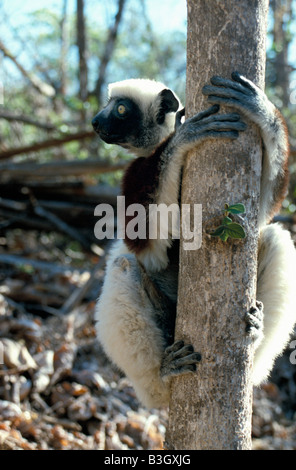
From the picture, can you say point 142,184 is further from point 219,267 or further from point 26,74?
point 26,74

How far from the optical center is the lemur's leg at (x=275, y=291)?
291 cm

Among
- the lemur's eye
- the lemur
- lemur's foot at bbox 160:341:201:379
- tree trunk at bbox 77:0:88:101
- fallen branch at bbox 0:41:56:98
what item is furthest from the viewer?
tree trunk at bbox 77:0:88:101

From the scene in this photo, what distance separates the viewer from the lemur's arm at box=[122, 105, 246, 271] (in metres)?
2.27

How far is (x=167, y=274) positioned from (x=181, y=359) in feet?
3.44

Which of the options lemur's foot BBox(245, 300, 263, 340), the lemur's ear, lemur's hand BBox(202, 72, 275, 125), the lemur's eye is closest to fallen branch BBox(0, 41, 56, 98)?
the lemur's eye

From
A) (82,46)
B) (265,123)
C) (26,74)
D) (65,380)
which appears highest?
(82,46)

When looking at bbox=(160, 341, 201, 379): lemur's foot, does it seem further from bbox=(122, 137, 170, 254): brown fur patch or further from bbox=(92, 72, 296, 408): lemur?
bbox=(122, 137, 170, 254): brown fur patch

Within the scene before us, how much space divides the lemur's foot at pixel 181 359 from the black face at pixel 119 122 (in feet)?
5.60

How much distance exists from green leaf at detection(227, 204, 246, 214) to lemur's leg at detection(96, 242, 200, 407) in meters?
1.04

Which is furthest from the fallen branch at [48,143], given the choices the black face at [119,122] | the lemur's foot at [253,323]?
the lemur's foot at [253,323]

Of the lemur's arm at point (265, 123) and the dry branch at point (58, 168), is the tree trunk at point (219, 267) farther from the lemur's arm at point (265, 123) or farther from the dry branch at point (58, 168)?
the dry branch at point (58, 168)

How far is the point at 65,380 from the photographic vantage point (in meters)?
4.54

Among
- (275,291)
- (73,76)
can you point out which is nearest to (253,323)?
(275,291)
